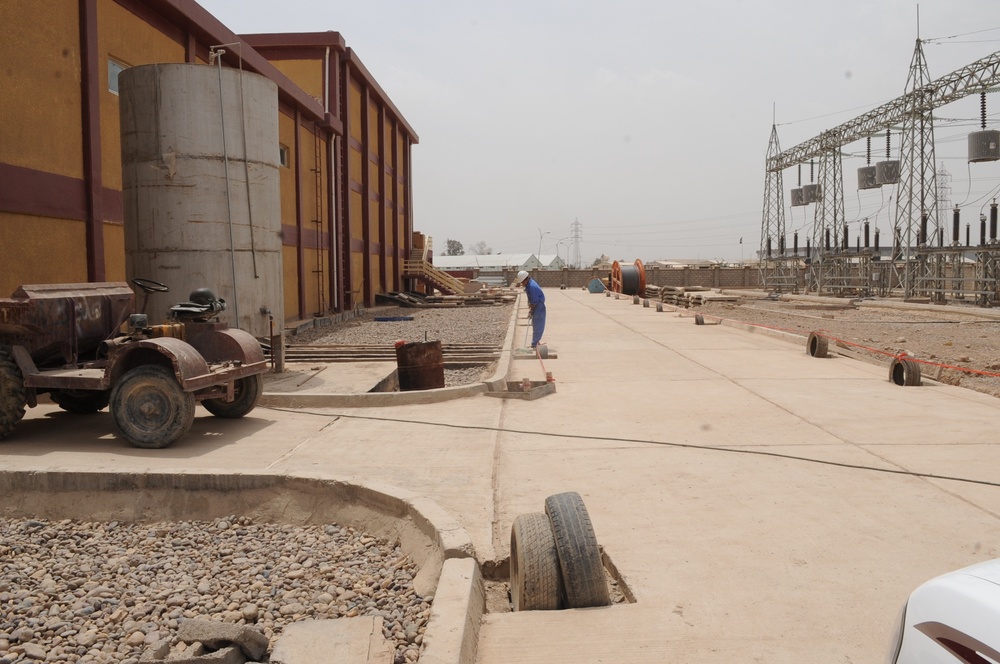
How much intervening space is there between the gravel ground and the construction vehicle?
16.5 feet

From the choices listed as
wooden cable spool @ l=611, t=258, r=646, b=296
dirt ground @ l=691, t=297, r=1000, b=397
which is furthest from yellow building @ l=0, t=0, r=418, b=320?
wooden cable spool @ l=611, t=258, r=646, b=296

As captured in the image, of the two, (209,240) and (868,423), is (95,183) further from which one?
(868,423)

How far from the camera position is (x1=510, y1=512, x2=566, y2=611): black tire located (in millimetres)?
3818

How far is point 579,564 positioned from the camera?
3.85 meters

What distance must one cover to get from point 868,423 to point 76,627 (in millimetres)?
7397

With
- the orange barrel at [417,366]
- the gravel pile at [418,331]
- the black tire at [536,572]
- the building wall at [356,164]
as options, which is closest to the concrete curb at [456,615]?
the black tire at [536,572]

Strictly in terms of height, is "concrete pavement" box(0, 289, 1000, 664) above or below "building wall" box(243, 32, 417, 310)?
below

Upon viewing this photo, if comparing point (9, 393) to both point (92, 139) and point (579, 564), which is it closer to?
point (579, 564)

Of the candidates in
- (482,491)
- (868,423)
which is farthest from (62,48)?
(868,423)

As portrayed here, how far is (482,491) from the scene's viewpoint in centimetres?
582

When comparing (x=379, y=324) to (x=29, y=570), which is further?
(x=379, y=324)

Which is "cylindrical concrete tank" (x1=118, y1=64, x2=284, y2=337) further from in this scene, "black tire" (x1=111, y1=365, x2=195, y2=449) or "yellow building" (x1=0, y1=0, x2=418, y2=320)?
"black tire" (x1=111, y1=365, x2=195, y2=449)

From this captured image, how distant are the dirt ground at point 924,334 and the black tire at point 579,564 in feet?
29.2

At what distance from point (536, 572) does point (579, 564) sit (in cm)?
22
